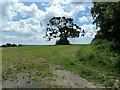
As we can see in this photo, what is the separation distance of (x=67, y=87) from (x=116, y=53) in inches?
278

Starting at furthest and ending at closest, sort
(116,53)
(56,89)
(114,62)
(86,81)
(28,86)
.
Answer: (116,53) < (114,62) < (86,81) < (28,86) < (56,89)

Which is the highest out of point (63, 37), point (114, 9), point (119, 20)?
point (114, 9)

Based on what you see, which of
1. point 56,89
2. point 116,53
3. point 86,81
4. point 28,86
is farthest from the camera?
point 116,53

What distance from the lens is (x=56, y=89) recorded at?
5836 mm

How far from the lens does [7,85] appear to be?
21.5 ft

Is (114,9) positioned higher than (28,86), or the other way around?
(114,9)

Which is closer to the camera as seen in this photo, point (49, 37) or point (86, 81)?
point (86, 81)

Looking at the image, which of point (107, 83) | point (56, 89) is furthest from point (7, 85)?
point (107, 83)

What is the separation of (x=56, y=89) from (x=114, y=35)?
811 centimetres

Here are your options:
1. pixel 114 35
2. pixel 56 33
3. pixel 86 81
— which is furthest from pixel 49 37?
pixel 86 81

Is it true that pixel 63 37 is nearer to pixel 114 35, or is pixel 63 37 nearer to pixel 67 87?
pixel 114 35

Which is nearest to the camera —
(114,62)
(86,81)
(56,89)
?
(56,89)

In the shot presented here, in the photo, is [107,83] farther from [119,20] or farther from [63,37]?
[63,37]

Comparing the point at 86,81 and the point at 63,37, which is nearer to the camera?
the point at 86,81
